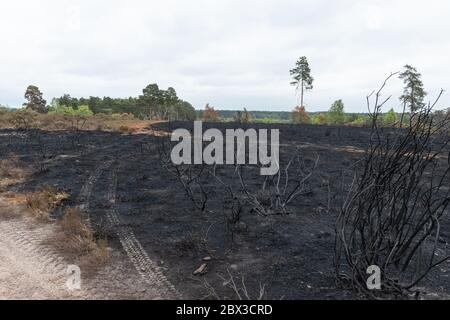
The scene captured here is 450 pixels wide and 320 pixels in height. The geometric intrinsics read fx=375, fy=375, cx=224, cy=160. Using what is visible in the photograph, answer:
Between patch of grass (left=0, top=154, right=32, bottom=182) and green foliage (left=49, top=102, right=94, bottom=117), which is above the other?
green foliage (left=49, top=102, right=94, bottom=117)

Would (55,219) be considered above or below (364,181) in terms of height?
below

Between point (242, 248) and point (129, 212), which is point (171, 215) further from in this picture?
point (242, 248)

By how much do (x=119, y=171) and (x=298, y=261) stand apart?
883 centimetres

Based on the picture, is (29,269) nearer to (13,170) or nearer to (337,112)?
(13,170)

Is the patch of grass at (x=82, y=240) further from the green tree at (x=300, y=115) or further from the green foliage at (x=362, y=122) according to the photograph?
the green tree at (x=300, y=115)

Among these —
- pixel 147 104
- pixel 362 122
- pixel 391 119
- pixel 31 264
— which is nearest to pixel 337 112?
pixel 391 119

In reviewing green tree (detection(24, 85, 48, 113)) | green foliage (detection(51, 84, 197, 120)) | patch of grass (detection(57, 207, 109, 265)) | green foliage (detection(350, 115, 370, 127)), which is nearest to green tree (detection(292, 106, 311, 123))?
green foliage (detection(350, 115, 370, 127))

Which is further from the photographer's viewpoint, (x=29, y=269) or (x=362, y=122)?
(x=362, y=122)

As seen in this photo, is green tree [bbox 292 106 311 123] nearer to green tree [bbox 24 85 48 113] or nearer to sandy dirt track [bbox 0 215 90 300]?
green tree [bbox 24 85 48 113]

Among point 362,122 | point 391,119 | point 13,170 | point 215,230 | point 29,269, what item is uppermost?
point 391,119

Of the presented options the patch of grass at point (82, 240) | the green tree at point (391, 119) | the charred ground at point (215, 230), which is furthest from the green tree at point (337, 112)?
the patch of grass at point (82, 240)

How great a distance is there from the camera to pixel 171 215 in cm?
848

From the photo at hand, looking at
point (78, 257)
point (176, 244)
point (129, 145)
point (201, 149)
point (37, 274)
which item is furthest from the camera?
point (129, 145)

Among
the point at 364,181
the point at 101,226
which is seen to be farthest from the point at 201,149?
the point at 364,181
